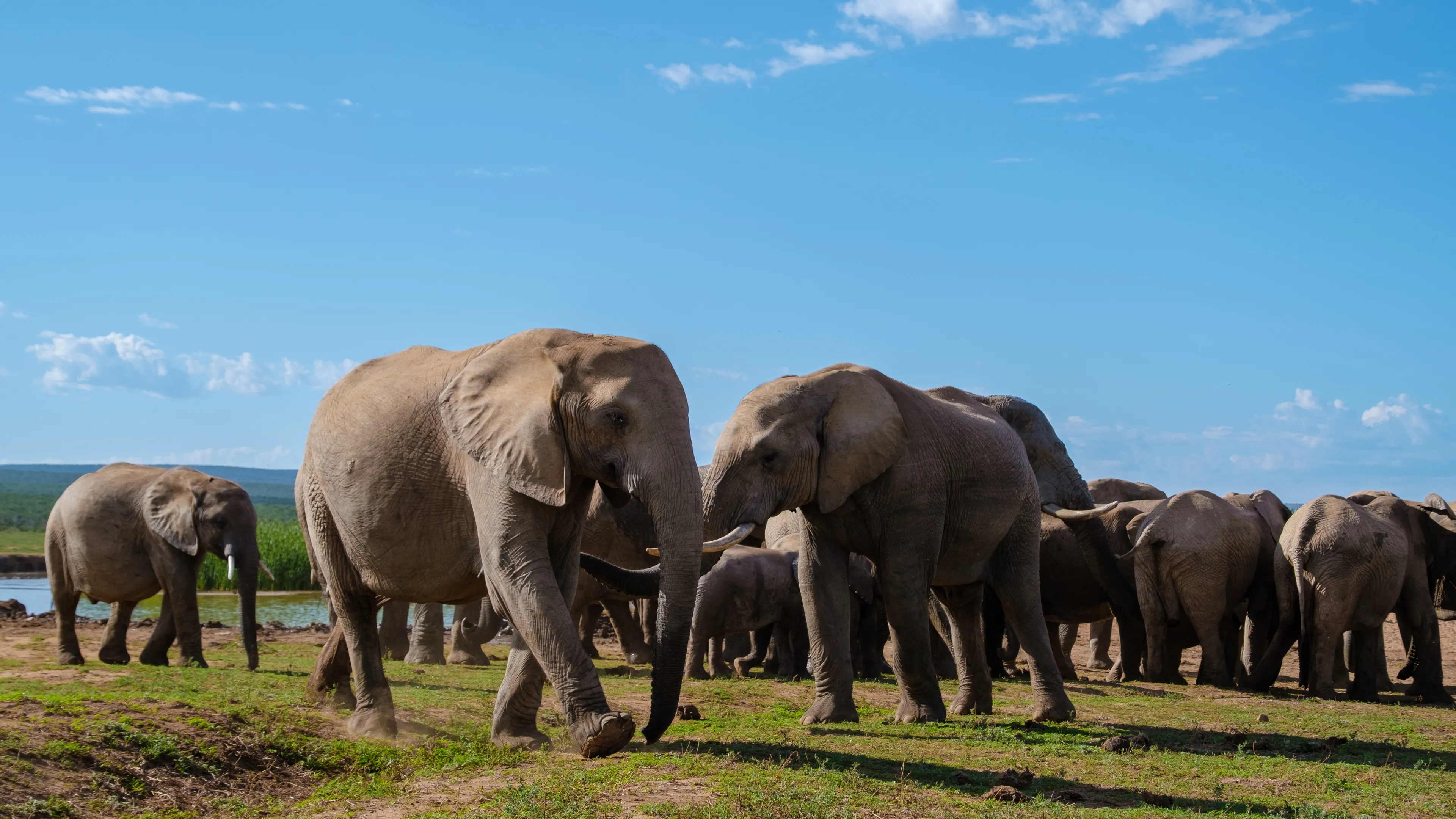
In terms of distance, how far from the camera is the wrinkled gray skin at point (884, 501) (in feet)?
36.3

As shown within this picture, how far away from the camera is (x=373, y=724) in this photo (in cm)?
1002

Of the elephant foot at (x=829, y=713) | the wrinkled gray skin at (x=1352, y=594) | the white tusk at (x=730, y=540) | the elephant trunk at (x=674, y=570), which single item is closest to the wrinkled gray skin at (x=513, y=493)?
the elephant trunk at (x=674, y=570)

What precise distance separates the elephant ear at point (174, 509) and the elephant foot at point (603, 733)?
30.8 ft

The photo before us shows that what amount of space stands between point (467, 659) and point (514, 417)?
10686 millimetres

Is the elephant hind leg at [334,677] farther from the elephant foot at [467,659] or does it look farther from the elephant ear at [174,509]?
the elephant foot at [467,659]

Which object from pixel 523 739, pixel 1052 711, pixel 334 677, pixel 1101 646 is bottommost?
pixel 1101 646

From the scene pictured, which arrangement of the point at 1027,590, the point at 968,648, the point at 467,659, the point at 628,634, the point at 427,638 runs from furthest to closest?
1. the point at 628,634
2. the point at 467,659
3. the point at 427,638
4. the point at 968,648
5. the point at 1027,590

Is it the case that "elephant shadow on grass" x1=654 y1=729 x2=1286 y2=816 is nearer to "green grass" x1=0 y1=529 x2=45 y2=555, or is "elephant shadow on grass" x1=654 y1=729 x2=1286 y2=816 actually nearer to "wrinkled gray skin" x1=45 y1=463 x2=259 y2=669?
"wrinkled gray skin" x1=45 y1=463 x2=259 y2=669

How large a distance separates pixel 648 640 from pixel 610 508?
1.82 m

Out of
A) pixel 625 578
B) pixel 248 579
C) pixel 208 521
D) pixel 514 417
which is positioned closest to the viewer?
pixel 514 417

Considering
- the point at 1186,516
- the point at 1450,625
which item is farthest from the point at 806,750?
the point at 1450,625

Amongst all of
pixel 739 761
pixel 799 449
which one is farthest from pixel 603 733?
pixel 799 449

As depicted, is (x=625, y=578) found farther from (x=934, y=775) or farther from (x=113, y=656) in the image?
(x=113, y=656)

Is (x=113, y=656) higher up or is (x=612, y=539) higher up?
(x=612, y=539)
